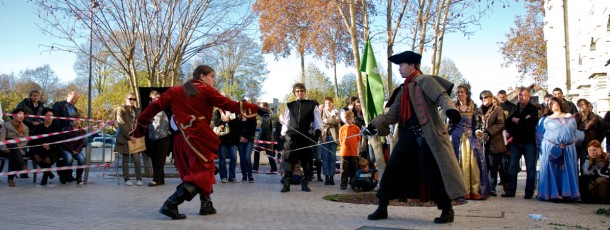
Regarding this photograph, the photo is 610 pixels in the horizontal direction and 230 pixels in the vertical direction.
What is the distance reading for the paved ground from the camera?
21.5ft

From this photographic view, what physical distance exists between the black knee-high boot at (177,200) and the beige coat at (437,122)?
8.66 ft

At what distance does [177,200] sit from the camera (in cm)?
684

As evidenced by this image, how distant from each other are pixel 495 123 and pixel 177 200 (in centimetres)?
571

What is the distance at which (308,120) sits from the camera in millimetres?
10820

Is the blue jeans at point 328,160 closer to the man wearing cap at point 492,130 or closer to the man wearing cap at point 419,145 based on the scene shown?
the man wearing cap at point 492,130

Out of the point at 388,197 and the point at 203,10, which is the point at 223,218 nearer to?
the point at 388,197

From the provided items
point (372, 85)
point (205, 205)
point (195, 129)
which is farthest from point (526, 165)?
point (195, 129)

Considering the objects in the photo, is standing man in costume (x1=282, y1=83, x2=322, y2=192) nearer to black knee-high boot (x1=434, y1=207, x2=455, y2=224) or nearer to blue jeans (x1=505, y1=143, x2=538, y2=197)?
blue jeans (x1=505, y1=143, x2=538, y2=197)

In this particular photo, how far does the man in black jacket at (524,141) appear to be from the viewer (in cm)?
1005

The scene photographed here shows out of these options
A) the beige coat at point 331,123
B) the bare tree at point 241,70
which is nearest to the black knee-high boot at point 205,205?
the beige coat at point 331,123

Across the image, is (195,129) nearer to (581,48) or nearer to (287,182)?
(287,182)

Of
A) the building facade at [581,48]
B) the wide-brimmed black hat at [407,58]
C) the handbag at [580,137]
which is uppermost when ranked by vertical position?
the building facade at [581,48]

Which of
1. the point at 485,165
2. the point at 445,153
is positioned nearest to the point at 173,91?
the point at 445,153

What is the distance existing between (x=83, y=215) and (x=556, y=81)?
26303 mm
